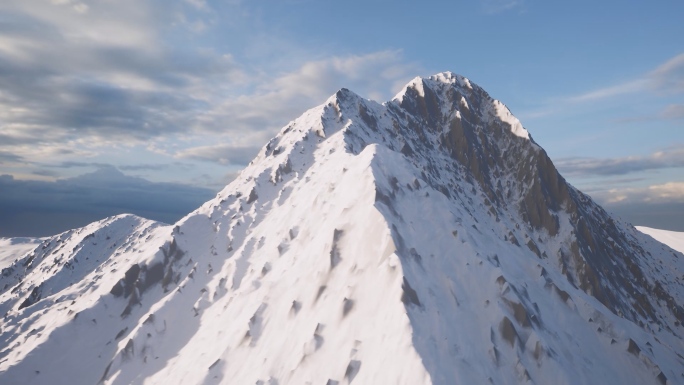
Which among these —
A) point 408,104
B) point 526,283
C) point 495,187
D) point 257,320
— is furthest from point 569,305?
point 408,104

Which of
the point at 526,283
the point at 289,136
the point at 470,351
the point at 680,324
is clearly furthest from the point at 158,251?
the point at 680,324

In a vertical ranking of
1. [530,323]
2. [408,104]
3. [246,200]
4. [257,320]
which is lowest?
[257,320]

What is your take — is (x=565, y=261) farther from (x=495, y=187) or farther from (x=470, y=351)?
(x=470, y=351)

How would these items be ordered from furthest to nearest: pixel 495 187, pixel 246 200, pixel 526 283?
pixel 495 187, pixel 246 200, pixel 526 283

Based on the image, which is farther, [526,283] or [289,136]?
[289,136]

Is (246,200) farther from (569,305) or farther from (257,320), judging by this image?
(569,305)

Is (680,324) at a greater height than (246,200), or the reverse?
(246,200)

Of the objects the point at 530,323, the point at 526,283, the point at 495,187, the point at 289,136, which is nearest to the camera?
the point at 530,323
